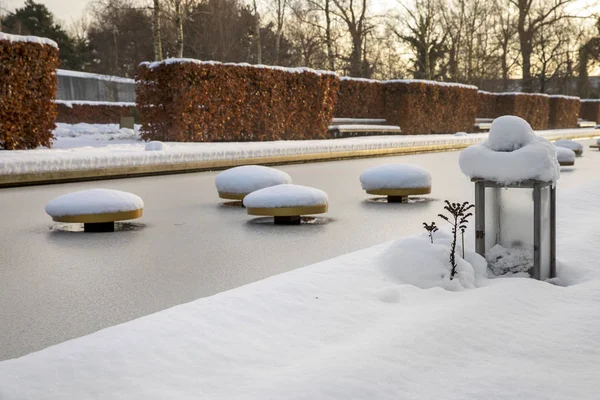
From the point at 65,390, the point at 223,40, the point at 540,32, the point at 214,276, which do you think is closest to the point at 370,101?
the point at 223,40

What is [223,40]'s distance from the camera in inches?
1813

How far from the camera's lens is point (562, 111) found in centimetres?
4728

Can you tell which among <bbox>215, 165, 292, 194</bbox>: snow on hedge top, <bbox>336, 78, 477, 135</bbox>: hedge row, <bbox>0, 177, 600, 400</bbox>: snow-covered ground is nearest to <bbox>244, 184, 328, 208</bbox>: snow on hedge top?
<bbox>215, 165, 292, 194</bbox>: snow on hedge top

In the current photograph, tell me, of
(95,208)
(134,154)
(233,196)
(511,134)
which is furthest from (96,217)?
(134,154)

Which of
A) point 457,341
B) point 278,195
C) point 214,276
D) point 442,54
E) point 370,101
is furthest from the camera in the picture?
point 442,54

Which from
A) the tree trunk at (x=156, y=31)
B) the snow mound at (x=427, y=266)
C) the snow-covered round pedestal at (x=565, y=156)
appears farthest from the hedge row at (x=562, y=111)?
the snow mound at (x=427, y=266)

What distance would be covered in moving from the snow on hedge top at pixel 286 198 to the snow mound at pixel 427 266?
304 centimetres

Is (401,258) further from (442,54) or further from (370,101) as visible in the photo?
(442,54)

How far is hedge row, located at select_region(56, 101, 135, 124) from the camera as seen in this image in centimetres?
3731

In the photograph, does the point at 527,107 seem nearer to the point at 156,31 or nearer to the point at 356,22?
the point at 356,22

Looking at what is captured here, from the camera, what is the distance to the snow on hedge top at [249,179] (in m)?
9.96

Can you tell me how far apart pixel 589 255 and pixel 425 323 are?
2526mm

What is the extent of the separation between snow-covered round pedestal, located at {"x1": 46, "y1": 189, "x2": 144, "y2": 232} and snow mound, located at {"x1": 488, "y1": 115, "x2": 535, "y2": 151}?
429 centimetres

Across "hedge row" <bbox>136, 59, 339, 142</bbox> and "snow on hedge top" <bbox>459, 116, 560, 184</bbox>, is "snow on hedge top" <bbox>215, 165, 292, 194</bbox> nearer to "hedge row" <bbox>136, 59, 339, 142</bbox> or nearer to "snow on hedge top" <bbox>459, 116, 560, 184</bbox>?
"snow on hedge top" <bbox>459, 116, 560, 184</bbox>
